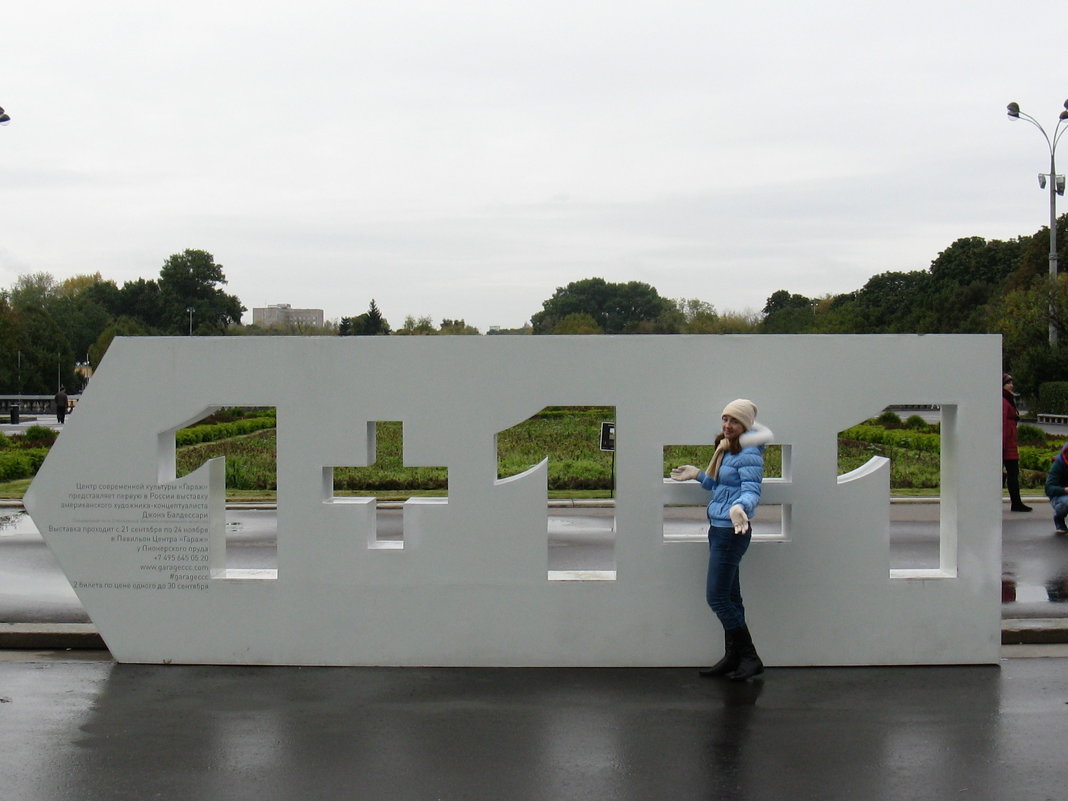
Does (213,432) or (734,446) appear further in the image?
(213,432)

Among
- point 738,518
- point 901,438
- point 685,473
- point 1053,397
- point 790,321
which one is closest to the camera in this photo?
point 738,518

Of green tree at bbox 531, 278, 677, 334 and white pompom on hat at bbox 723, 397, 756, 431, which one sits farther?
green tree at bbox 531, 278, 677, 334

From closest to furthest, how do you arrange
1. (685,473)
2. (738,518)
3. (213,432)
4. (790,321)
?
(738,518) → (685,473) → (213,432) → (790,321)

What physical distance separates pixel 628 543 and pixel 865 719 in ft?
6.14

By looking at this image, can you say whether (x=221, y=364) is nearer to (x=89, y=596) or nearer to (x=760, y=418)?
(x=89, y=596)

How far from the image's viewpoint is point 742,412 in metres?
6.92

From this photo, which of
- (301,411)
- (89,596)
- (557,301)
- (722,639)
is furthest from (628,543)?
(557,301)

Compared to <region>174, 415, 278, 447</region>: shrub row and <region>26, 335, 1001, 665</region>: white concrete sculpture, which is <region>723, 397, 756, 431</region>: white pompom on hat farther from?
<region>174, 415, 278, 447</region>: shrub row

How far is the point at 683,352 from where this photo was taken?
24.3 feet

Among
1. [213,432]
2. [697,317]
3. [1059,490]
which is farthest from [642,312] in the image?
[1059,490]

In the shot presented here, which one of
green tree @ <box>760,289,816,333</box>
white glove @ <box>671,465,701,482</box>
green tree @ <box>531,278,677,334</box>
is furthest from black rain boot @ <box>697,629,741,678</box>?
green tree @ <box>531,278,677,334</box>

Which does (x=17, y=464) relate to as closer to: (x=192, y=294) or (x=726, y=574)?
(x=726, y=574)

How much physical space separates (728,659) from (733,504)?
3.51 feet

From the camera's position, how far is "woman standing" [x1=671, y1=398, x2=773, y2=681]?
687 centimetres
